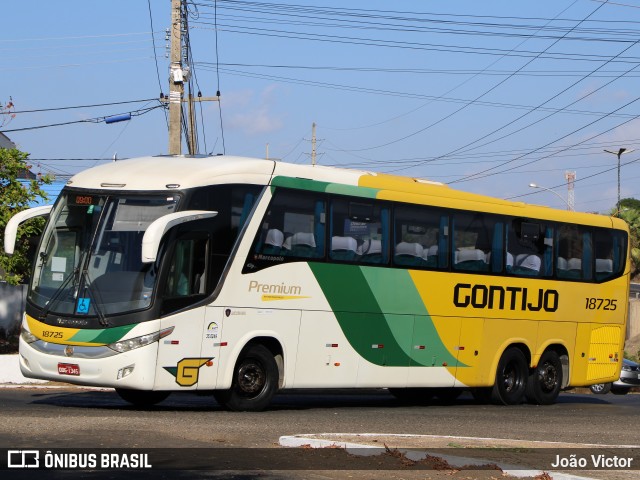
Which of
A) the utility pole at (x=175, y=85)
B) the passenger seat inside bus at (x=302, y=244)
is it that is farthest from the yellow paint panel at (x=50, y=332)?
the utility pole at (x=175, y=85)

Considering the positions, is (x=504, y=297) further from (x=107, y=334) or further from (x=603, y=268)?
(x=107, y=334)

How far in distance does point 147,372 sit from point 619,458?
6.44m

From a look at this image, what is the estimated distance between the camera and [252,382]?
16.9m

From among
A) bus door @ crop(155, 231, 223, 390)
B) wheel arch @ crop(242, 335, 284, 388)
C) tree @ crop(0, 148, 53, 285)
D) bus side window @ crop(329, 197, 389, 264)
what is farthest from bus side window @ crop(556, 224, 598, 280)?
tree @ crop(0, 148, 53, 285)

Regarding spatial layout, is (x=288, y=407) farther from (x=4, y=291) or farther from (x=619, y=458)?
(x=4, y=291)

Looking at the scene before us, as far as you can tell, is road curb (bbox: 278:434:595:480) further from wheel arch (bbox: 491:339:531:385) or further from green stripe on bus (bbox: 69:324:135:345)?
wheel arch (bbox: 491:339:531:385)

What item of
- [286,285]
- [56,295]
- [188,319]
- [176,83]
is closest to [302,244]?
[286,285]

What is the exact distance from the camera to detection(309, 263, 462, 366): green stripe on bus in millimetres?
18062

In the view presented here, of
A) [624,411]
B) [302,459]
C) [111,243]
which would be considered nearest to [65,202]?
[111,243]

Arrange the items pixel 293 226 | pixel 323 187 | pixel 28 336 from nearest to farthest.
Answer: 1. pixel 28 336
2. pixel 293 226
3. pixel 323 187

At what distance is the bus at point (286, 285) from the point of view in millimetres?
15594

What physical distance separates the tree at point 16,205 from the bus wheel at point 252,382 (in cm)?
1379

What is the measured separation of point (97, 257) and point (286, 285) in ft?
9.79

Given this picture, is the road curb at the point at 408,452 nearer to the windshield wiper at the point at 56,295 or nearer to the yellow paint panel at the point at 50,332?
the yellow paint panel at the point at 50,332
